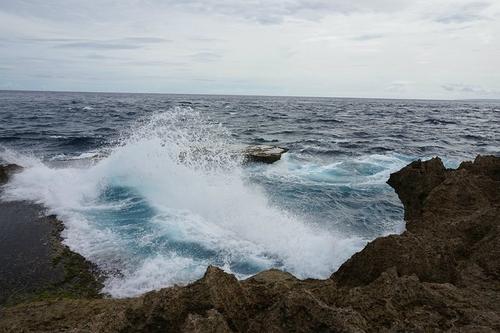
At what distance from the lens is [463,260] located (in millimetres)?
4977

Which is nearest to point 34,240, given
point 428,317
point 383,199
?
point 428,317

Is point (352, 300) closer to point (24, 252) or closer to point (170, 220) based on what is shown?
point (170, 220)

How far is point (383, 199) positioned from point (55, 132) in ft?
85.7

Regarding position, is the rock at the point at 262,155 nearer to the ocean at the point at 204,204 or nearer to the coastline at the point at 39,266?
the ocean at the point at 204,204

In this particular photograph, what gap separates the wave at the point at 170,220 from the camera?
7543 millimetres

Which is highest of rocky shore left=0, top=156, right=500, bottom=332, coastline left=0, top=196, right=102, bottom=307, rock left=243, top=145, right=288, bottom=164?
rocky shore left=0, top=156, right=500, bottom=332

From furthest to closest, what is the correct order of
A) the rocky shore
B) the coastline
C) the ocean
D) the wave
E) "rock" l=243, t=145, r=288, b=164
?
1. "rock" l=243, t=145, r=288, b=164
2. the ocean
3. the wave
4. the coastline
5. the rocky shore

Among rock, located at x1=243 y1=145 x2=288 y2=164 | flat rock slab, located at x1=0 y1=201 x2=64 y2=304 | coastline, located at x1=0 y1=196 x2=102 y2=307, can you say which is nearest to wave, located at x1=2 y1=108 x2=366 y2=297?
coastline, located at x1=0 y1=196 x2=102 y2=307

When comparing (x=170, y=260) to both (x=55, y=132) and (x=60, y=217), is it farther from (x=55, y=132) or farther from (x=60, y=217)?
(x=55, y=132)

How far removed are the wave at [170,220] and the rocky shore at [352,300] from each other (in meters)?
2.14

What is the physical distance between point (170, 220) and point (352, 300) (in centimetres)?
679

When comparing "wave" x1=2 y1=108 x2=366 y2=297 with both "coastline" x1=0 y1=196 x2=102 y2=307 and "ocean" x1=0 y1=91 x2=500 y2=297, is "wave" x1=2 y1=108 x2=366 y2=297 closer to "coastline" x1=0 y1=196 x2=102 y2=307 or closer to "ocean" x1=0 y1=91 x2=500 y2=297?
"ocean" x1=0 y1=91 x2=500 y2=297

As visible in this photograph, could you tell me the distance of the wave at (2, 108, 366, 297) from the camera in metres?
7.54

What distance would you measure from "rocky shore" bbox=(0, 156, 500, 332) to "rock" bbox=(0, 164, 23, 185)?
10.4 meters
